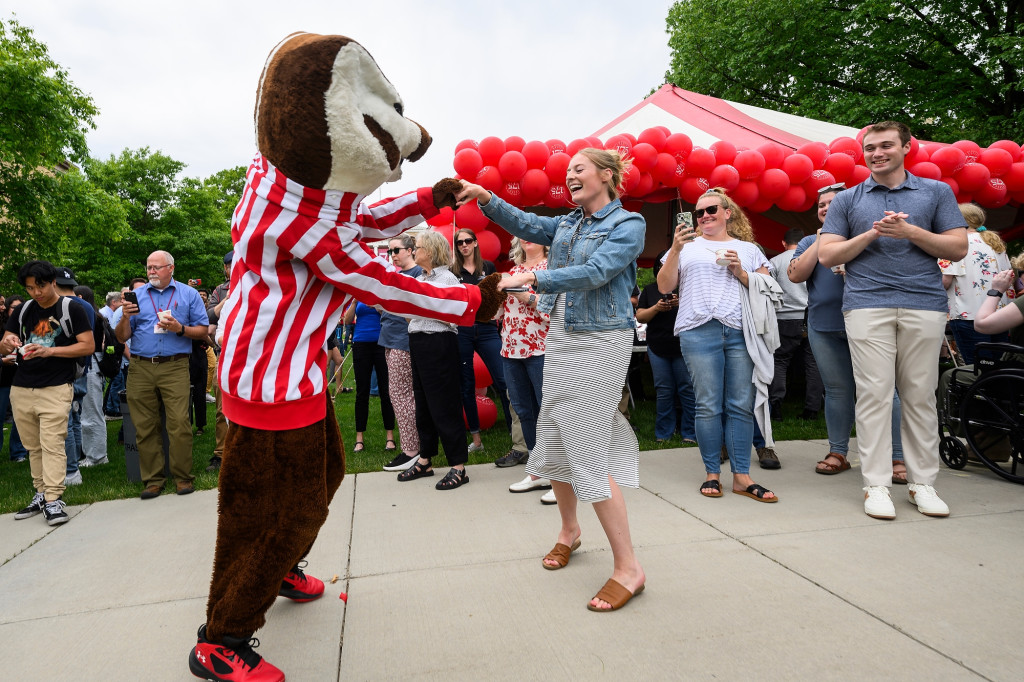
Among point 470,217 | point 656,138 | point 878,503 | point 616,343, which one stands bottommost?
point 878,503

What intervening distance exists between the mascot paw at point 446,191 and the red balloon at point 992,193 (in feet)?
25.6

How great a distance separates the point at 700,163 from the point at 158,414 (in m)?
6.00

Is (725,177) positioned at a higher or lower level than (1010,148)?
lower

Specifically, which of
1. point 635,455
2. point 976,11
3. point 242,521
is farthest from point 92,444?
point 976,11

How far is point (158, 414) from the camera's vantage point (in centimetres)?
500

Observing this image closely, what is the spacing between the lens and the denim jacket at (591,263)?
251 cm

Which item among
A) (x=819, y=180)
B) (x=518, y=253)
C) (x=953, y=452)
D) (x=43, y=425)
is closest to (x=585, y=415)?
(x=518, y=253)

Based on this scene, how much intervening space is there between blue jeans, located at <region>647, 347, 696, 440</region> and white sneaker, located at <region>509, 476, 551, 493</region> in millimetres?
2081

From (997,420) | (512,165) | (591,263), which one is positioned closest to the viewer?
(591,263)

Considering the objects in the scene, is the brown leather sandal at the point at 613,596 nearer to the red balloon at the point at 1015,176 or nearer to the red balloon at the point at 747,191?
the red balloon at the point at 747,191

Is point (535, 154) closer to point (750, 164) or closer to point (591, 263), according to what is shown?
point (750, 164)

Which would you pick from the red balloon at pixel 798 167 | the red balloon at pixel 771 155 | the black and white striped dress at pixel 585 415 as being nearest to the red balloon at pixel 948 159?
the red balloon at pixel 798 167

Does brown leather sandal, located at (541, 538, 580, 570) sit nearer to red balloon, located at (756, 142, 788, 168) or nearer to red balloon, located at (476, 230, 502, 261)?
red balloon, located at (476, 230, 502, 261)

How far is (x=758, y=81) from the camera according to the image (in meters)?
17.8
